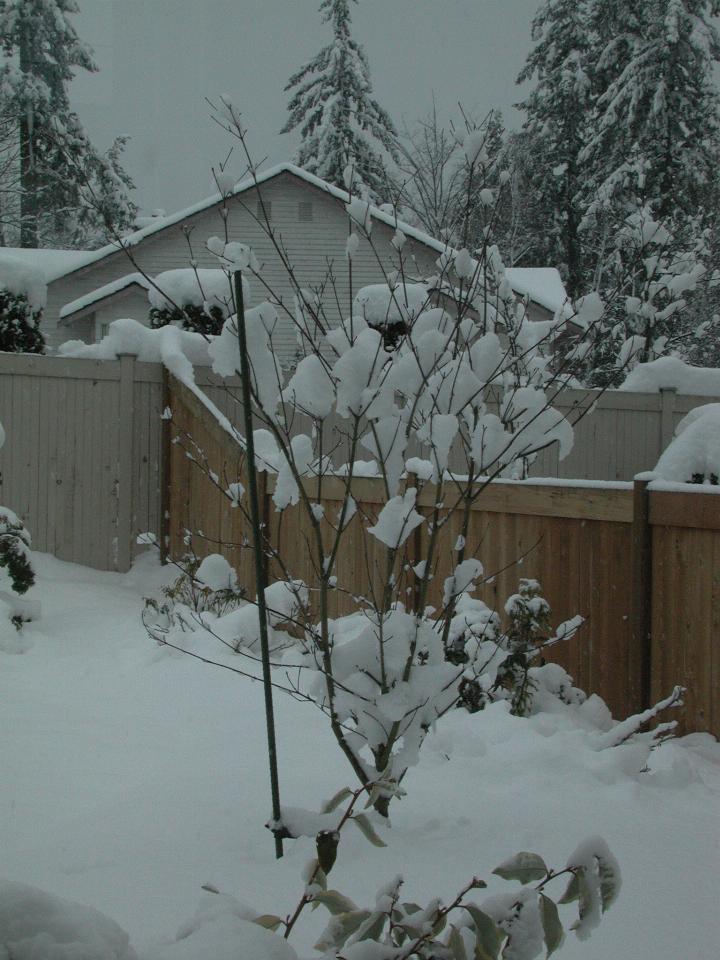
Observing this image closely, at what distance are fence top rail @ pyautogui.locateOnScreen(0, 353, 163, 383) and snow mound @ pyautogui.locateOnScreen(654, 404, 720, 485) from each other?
409 centimetres

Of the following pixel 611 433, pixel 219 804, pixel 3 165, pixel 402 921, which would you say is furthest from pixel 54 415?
pixel 3 165

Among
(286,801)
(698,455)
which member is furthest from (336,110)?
(286,801)

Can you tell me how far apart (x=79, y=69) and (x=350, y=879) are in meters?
16.2

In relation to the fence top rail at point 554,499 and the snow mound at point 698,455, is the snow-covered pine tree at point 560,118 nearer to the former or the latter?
the snow mound at point 698,455

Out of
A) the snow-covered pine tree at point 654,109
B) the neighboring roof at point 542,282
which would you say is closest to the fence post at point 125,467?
the snow-covered pine tree at point 654,109

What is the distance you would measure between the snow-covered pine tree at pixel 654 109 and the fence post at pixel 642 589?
26.3 feet

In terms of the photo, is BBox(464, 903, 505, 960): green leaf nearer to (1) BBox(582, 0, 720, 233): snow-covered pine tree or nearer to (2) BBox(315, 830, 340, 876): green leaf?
(2) BBox(315, 830, 340, 876): green leaf

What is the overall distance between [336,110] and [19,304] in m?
11.1

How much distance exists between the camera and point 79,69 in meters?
15.5

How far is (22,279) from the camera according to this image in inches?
286

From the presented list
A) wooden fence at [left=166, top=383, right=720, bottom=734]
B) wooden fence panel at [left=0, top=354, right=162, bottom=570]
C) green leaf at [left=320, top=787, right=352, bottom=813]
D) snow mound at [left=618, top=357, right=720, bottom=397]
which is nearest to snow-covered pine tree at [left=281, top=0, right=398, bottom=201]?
snow mound at [left=618, top=357, right=720, bottom=397]

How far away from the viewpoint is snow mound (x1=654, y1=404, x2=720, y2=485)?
15.1ft

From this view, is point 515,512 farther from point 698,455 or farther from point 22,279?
point 22,279

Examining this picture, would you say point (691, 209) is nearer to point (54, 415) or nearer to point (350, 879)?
point (54, 415)
